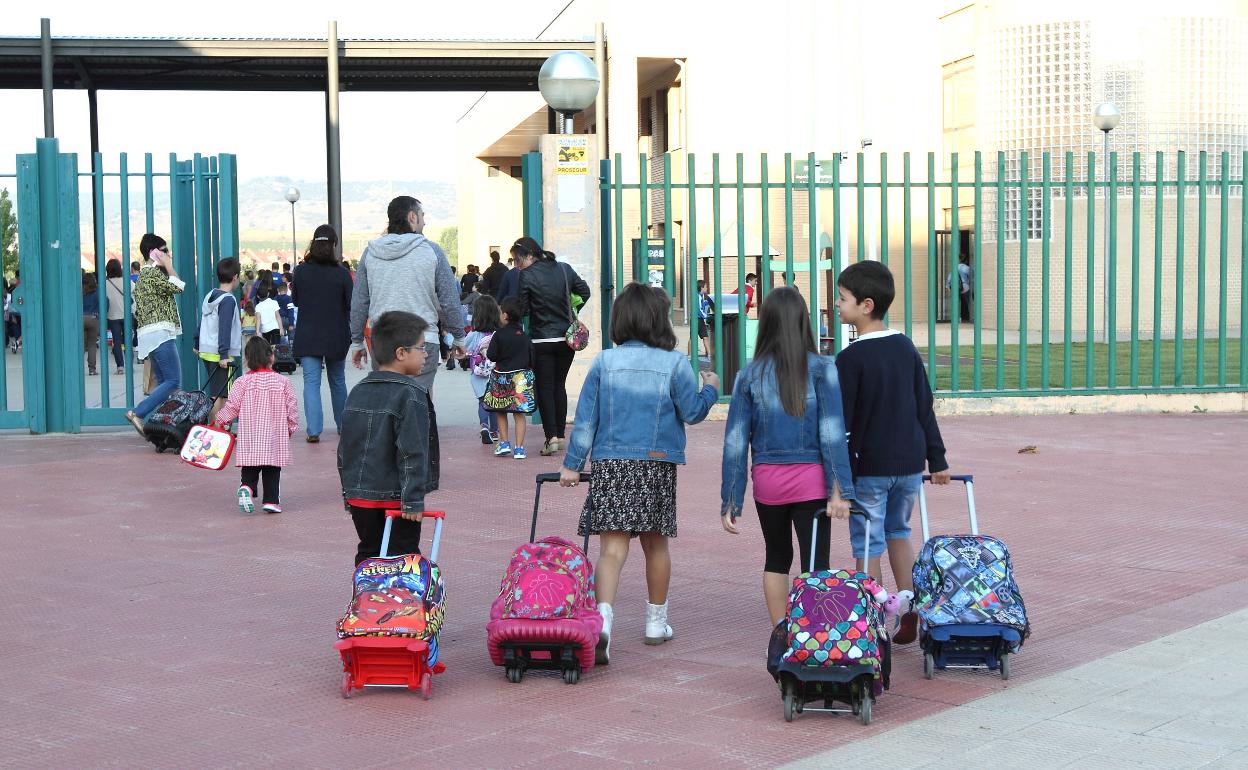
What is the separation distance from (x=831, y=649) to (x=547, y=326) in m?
6.96

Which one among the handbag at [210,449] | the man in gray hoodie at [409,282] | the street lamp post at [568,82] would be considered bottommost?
the handbag at [210,449]

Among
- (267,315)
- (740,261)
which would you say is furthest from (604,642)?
(267,315)

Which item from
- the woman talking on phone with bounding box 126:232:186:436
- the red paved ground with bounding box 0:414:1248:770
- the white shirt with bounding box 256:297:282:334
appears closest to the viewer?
the red paved ground with bounding box 0:414:1248:770

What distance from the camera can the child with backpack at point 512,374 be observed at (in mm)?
11461

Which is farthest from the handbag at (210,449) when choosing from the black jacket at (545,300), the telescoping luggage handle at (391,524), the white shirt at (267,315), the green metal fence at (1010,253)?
the white shirt at (267,315)

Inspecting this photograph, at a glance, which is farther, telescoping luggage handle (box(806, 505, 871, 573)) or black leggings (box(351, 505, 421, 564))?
black leggings (box(351, 505, 421, 564))

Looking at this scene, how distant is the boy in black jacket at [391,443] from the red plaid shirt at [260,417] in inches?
135

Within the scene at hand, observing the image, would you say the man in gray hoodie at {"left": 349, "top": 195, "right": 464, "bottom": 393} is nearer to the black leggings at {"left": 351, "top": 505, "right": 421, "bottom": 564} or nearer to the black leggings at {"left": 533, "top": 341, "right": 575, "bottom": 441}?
the black leggings at {"left": 533, "top": 341, "right": 575, "bottom": 441}

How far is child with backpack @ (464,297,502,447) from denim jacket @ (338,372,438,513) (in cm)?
576

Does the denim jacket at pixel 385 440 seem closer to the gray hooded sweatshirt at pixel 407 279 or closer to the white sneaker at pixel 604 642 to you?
the white sneaker at pixel 604 642

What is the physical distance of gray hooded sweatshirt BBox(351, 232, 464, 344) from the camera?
32.4 feet

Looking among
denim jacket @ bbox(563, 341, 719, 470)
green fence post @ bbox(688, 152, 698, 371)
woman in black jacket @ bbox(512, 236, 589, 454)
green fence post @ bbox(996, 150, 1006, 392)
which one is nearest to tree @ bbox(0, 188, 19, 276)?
woman in black jacket @ bbox(512, 236, 589, 454)

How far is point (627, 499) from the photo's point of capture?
229 inches

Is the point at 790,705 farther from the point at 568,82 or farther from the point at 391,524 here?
the point at 568,82
